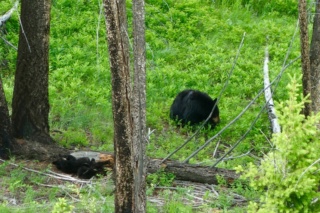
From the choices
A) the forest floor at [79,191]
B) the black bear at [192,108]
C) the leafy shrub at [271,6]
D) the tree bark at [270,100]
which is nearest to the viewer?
the forest floor at [79,191]

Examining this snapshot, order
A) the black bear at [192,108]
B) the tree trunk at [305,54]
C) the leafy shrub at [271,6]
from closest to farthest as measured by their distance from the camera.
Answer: the tree trunk at [305,54] < the black bear at [192,108] < the leafy shrub at [271,6]

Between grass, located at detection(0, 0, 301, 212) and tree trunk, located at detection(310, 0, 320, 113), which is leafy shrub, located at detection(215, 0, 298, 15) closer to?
grass, located at detection(0, 0, 301, 212)

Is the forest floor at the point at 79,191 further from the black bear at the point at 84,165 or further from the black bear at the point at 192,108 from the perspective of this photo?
the black bear at the point at 192,108

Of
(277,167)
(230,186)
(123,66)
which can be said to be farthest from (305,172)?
(230,186)

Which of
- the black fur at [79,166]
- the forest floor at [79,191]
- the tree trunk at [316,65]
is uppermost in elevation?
the tree trunk at [316,65]

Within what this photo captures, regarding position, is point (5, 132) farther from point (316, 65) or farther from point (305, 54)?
point (316, 65)

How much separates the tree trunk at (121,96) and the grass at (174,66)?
2239 mm

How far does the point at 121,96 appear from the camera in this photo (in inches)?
255

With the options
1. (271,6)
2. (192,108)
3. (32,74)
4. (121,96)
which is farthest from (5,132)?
(271,6)

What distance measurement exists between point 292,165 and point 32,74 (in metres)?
5.97

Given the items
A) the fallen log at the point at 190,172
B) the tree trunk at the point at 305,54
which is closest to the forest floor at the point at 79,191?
the fallen log at the point at 190,172

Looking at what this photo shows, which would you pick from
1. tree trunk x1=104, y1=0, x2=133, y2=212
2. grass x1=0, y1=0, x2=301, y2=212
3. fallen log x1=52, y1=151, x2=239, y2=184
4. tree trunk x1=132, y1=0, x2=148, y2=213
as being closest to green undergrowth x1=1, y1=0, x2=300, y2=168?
grass x1=0, y1=0, x2=301, y2=212

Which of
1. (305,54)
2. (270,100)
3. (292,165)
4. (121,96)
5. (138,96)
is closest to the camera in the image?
(292,165)

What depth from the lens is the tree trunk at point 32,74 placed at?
30.9ft
